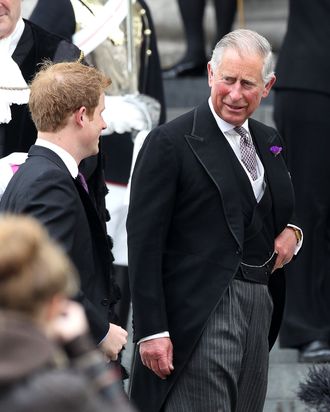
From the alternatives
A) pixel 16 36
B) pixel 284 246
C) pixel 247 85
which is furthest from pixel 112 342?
pixel 16 36

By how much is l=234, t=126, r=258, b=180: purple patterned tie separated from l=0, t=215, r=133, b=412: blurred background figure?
223 centimetres

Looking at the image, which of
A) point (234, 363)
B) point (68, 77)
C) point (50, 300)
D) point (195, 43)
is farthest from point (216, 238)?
point (195, 43)

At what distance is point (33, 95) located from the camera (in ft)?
13.8

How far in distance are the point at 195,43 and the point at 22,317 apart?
6.70m

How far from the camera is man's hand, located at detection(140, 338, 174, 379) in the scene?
4523 millimetres

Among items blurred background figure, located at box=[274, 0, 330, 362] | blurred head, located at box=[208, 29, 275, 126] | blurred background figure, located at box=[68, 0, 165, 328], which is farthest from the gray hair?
blurred background figure, located at box=[274, 0, 330, 362]

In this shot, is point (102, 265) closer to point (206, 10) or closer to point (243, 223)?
point (243, 223)

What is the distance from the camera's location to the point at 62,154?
163 inches

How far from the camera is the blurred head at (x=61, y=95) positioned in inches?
163

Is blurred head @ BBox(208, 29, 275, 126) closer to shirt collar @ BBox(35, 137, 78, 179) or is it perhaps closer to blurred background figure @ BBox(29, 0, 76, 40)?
shirt collar @ BBox(35, 137, 78, 179)

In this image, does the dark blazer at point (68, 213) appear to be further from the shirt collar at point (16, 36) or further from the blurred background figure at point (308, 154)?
the blurred background figure at point (308, 154)

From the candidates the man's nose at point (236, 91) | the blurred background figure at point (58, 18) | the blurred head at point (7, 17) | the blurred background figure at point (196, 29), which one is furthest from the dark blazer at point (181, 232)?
the blurred background figure at point (196, 29)

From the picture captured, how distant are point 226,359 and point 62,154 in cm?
88

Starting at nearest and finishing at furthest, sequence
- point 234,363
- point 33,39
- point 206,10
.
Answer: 1. point 234,363
2. point 33,39
3. point 206,10
